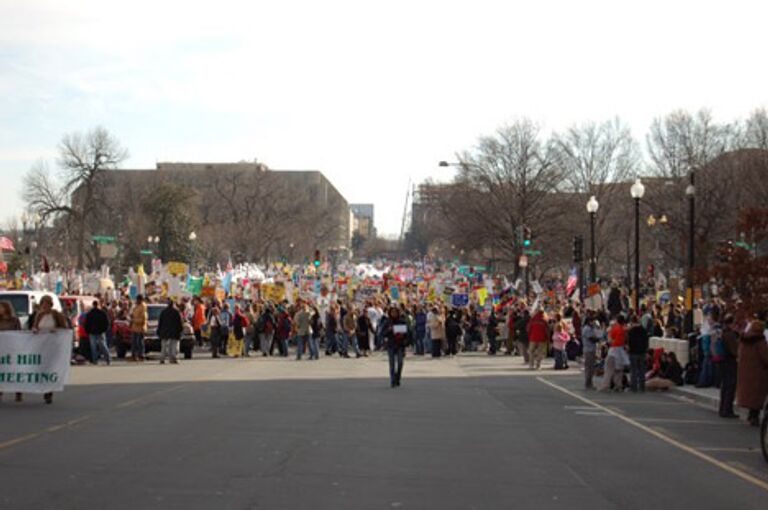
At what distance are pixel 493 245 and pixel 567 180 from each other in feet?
29.3

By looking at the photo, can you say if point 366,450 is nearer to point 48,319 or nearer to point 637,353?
point 48,319

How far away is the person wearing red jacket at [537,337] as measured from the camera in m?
29.6

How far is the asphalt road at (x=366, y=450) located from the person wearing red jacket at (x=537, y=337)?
694 centimetres

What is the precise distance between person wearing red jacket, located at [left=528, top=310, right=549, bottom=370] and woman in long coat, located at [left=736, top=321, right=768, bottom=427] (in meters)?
13.1

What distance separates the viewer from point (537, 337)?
29.7 m

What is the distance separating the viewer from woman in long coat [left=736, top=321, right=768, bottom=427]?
16141 millimetres

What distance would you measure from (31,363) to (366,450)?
7887 mm

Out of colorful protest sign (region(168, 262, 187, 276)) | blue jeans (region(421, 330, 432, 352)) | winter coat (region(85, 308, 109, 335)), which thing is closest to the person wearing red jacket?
blue jeans (region(421, 330, 432, 352))

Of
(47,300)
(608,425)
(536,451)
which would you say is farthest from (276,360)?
(536,451)

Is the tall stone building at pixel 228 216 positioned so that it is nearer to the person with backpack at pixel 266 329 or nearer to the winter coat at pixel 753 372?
the person with backpack at pixel 266 329

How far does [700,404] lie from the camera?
2102 centimetres

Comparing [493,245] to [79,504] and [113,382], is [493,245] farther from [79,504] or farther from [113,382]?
[79,504]

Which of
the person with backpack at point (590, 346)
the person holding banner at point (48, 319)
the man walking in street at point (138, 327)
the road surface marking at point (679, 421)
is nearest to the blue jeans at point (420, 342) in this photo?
the man walking in street at point (138, 327)

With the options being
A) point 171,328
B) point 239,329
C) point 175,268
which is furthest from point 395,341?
point 175,268
